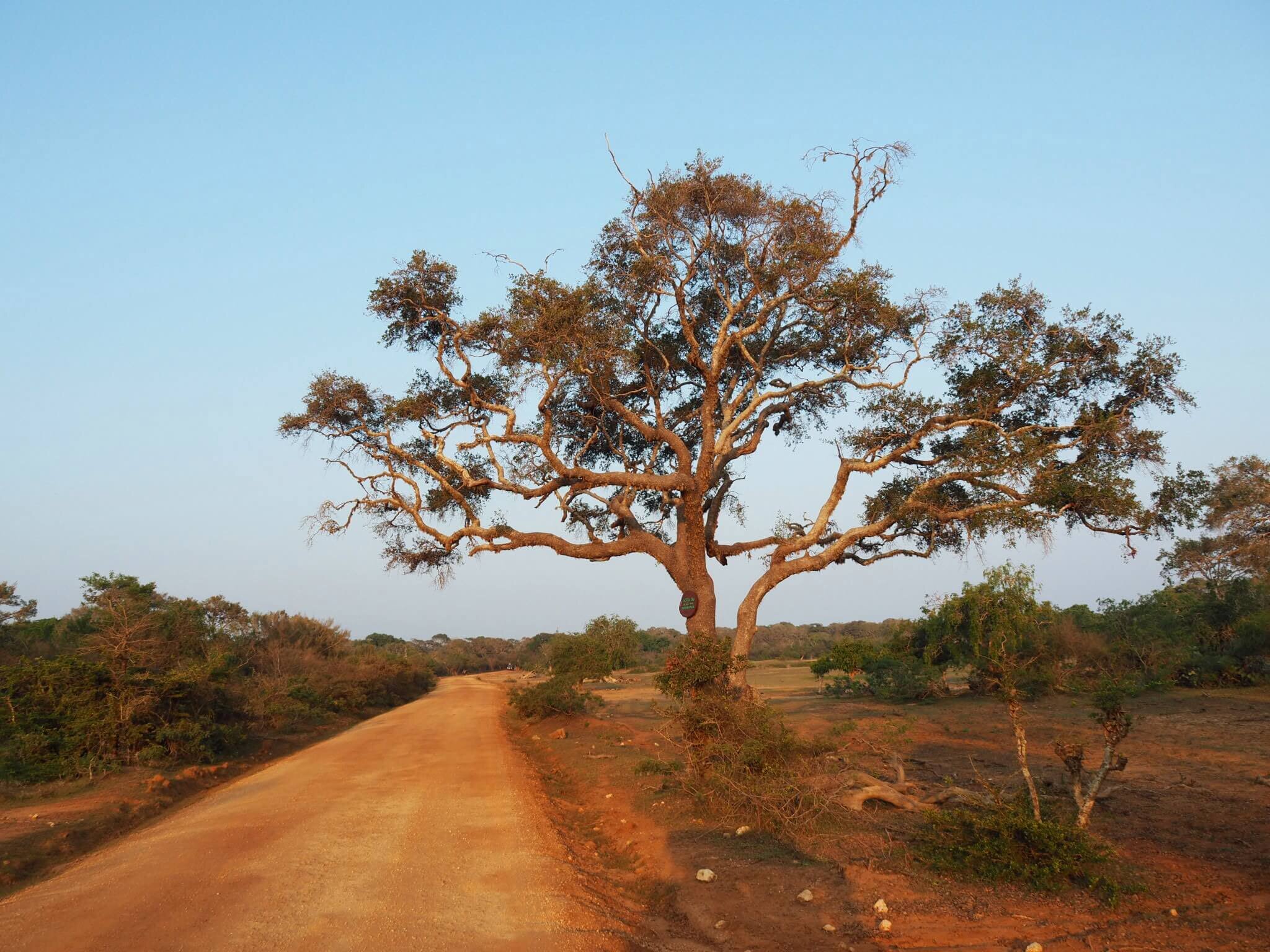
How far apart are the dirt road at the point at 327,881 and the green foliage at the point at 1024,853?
3117 millimetres

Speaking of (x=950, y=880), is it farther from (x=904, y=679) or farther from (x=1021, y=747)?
(x=904, y=679)

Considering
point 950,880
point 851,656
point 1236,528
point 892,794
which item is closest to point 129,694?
point 892,794

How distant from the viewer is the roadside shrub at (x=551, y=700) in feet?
77.8

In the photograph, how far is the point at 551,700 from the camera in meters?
23.7

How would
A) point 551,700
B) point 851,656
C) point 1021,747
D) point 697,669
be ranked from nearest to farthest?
point 1021,747 → point 697,669 → point 551,700 → point 851,656

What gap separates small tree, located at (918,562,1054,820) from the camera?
700 cm

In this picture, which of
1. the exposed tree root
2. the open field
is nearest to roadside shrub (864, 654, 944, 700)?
the open field

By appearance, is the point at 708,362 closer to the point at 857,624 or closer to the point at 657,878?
the point at 657,878

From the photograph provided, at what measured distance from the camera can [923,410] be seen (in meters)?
13.9

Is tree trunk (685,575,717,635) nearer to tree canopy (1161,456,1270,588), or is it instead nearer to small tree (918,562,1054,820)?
small tree (918,562,1054,820)

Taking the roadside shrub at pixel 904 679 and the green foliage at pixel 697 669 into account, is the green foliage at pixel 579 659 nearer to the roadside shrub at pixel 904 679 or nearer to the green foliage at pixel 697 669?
the roadside shrub at pixel 904 679

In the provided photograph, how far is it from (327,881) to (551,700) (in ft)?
56.5

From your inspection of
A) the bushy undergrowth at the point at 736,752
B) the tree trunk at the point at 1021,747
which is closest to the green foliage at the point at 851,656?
the bushy undergrowth at the point at 736,752

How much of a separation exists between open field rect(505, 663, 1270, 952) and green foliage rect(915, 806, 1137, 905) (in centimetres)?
15
